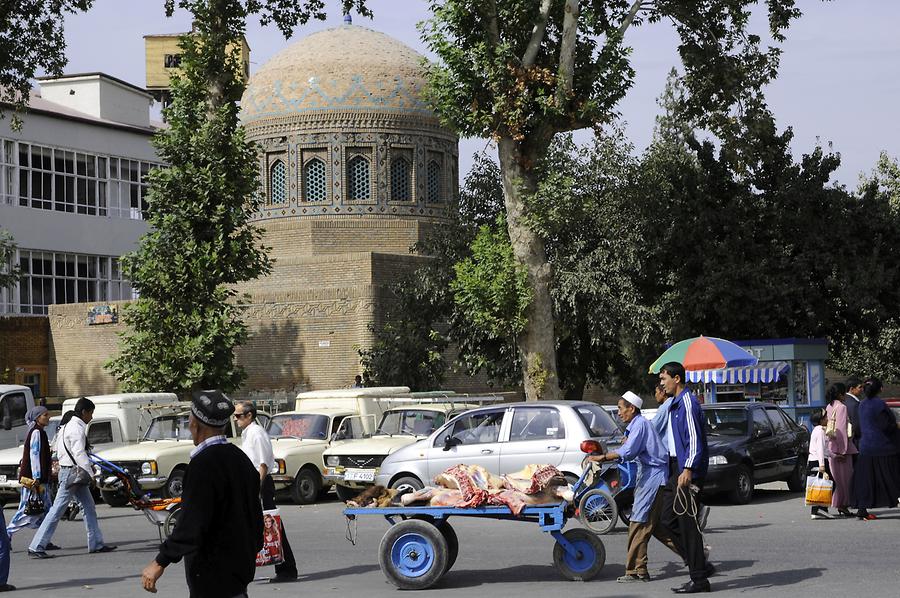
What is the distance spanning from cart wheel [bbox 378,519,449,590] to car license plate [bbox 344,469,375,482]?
745 cm

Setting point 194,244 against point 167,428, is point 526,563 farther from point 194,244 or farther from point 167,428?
point 194,244

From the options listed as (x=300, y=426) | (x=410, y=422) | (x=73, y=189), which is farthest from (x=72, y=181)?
(x=410, y=422)

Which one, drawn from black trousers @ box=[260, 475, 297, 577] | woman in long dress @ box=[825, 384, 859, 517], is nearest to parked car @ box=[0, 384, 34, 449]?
black trousers @ box=[260, 475, 297, 577]

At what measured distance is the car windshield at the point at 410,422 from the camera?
64.4 feet

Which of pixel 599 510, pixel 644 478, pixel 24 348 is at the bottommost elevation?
pixel 599 510

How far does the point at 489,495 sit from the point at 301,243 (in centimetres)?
3021

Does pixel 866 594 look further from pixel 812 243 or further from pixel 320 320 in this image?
pixel 320 320

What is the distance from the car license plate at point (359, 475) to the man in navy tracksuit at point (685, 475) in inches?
327

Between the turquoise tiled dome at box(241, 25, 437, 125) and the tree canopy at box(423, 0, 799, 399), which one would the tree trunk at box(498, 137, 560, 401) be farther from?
the turquoise tiled dome at box(241, 25, 437, 125)

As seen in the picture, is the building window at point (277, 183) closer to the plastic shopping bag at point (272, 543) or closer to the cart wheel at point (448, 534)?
the plastic shopping bag at point (272, 543)

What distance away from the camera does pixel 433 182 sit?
42188 mm

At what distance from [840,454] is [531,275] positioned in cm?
883

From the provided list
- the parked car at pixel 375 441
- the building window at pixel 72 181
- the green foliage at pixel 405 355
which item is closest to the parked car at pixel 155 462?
the parked car at pixel 375 441

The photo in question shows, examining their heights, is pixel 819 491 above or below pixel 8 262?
below
